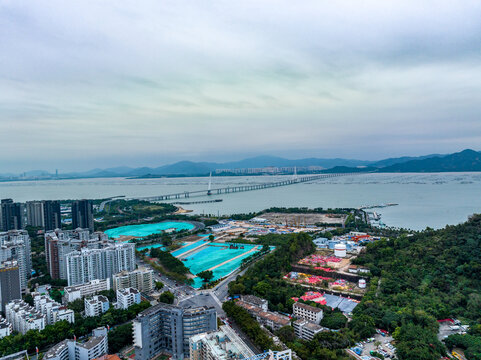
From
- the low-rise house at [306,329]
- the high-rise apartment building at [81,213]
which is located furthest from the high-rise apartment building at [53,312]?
the high-rise apartment building at [81,213]

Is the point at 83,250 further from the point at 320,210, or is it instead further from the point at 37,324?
the point at 320,210

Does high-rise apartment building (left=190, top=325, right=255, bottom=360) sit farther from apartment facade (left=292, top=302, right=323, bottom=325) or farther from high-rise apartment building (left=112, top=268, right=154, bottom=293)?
high-rise apartment building (left=112, top=268, right=154, bottom=293)

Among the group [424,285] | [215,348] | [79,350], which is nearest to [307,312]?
[215,348]

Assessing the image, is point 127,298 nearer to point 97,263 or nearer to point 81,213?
point 97,263

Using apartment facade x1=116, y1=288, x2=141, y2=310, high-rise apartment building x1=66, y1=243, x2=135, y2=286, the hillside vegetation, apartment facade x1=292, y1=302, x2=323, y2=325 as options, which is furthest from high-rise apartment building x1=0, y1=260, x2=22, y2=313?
the hillside vegetation

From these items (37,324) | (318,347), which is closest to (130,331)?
(37,324)

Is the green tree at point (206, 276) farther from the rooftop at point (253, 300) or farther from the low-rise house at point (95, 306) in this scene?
the low-rise house at point (95, 306)
